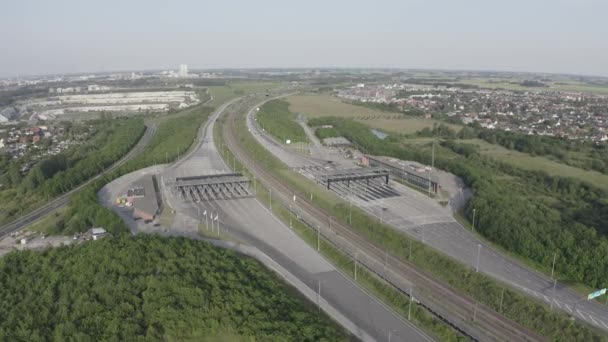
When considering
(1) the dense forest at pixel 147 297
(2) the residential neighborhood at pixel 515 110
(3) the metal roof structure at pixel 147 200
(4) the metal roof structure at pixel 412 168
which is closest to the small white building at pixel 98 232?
(3) the metal roof structure at pixel 147 200

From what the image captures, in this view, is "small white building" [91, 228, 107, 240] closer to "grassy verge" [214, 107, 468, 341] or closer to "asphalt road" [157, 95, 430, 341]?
"asphalt road" [157, 95, 430, 341]

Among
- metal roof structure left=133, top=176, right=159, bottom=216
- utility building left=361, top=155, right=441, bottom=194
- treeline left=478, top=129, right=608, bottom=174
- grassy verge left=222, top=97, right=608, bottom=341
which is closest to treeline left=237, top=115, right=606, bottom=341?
grassy verge left=222, top=97, right=608, bottom=341

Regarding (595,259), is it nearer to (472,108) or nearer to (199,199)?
(199,199)

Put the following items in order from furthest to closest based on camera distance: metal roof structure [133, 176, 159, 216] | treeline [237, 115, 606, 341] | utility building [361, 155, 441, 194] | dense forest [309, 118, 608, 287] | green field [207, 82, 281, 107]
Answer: green field [207, 82, 281, 107]
utility building [361, 155, 441, 194]
metal roof structure [133, 176, 159, 216]
dense forest [309, 118, 608, 287]
treeline [237, 115, 606, 341]

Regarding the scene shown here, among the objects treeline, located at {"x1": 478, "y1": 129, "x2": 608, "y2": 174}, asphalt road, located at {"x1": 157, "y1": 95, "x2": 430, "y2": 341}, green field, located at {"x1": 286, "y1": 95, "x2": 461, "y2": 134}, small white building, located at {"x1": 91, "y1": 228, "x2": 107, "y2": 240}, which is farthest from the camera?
green field, located at {"x1": 286, "y1": 95, "x2": 461, "y2": 134}

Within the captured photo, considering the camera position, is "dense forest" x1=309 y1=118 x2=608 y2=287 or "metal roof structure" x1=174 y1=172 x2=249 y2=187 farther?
"metal roof structure" x1=174 y1=172 x2=249 y2=187

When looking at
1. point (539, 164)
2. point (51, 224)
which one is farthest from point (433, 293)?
point (539, 164)

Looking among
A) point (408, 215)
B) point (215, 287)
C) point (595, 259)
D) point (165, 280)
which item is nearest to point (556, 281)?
point (595, 259)

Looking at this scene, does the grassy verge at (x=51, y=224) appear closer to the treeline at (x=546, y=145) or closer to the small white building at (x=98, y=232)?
the small white building at (x=98, y=232)
